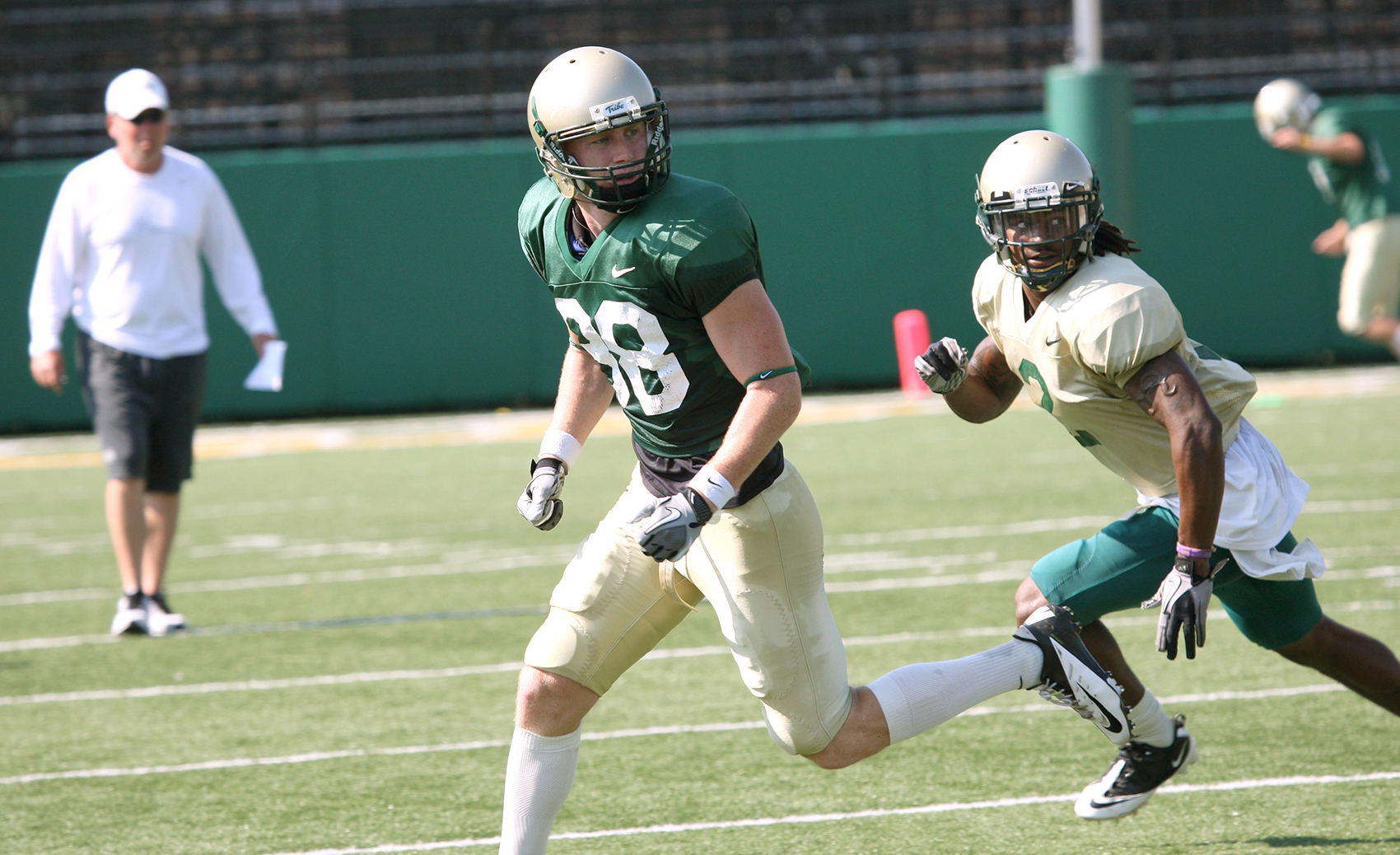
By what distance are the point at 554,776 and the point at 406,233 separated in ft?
36.1

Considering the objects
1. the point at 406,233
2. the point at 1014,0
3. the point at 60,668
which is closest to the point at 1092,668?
the point at 60,668

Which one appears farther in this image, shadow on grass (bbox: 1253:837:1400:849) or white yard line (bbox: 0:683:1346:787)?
white yard line (bbox: 0:683:1346:787)

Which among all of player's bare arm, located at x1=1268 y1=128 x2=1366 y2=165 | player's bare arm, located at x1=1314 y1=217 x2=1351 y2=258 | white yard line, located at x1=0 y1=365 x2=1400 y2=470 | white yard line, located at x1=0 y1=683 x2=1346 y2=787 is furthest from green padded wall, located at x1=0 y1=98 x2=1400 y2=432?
white yard line, located at x1=0 y1=683 x2=1346 y2=787

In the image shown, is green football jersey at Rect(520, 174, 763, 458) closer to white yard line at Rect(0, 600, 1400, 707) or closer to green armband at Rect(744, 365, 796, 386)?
green armband at Rect(744, 365, 796, 386)

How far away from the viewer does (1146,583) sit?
341cm

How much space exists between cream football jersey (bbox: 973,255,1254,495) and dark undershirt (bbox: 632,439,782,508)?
0.64 metres

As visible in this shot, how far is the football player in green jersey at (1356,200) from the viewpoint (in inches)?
383

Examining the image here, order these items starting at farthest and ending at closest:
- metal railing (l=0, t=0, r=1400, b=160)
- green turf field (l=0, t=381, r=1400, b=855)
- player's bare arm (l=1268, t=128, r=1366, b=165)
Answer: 1. metal railing (l=0, t=0, r=1400, b=160)
2. player's bare arm (l=1268, t=128, r=1366, b=165)
3. green turf field (l=0, t=381, r=1400, b=855)

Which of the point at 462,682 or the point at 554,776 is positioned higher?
the point at 554,776

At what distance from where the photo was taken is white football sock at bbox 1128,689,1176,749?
346cm

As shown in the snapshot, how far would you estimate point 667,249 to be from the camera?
287 centimetres

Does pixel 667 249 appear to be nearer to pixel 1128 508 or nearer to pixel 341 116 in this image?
pixel 1128 508

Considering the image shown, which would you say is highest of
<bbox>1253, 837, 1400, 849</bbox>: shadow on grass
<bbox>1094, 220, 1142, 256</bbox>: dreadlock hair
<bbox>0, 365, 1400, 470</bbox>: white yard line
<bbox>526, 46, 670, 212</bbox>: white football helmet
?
<bbox>526, 46, 670, 212</bbox>: white football helmet

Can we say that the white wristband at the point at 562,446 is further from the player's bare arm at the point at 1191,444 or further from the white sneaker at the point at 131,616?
the white sneaker at the point at 131,616
